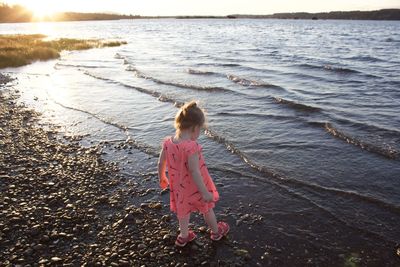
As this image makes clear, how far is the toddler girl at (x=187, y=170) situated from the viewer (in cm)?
527

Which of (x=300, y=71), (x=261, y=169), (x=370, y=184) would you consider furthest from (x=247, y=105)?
(x=300, y=71)

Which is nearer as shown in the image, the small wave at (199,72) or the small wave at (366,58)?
the small wave at (199,72)

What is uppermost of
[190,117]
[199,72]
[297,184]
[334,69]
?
[190,117]

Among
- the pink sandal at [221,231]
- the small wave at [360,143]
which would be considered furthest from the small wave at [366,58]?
the pink sandal at [221,231]

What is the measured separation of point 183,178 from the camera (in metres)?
5.65

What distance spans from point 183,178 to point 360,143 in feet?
25.3

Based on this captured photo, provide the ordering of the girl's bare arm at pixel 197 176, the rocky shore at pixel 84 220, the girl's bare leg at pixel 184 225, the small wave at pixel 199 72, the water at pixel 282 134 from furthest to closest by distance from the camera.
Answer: the small wave at pixel 199 72 → the water at pixel 282 134 → the girl's bare leg at pixel 184 225 → the rocky shore at pixel 84 220 → the girl's bare arm at pixel 197 176

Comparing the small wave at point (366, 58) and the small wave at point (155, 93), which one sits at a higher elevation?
the small wave at point (366, 58)

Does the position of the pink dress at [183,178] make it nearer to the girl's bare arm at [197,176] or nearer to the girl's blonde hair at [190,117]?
the girl's bare arm at [197,176]

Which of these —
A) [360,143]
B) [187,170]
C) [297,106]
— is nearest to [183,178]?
[187,170]

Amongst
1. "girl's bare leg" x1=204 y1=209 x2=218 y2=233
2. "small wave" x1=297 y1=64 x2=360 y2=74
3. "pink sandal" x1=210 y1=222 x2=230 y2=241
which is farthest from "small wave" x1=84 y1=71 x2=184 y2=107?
"small wave" x1=297 y1=64 x2=360 y2=74

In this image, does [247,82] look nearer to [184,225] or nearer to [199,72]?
[199,72]

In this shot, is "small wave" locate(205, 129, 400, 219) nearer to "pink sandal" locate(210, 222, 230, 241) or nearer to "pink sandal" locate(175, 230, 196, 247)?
"pink sandal" locate(210, 222, 230, 241)

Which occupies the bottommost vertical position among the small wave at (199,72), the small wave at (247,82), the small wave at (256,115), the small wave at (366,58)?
the small wave at (256,115)
